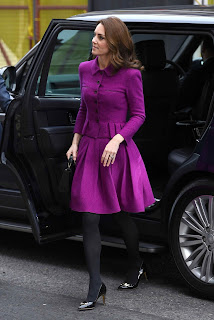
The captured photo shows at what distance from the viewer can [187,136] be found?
6.79 meters

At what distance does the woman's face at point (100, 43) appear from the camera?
518cm

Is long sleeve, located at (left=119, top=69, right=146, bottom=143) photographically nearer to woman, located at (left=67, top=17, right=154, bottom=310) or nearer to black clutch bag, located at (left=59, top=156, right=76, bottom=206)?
woman, located at (left=67, top=17, right=154, bottom=310)

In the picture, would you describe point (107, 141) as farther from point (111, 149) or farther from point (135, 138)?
point (135, 138)

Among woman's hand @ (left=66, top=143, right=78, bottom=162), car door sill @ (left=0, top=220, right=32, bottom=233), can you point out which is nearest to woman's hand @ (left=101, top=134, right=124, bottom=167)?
woman's hand @ (left=66, top=143, right=78, bottom=162)

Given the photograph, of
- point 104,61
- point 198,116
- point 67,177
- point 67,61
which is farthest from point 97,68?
point 198,116

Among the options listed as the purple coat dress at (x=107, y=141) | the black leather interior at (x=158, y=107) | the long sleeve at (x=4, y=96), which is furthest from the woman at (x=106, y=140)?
the black leather interior at (x=158, y=107)

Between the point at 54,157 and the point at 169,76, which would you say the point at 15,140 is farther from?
the point at 169,76

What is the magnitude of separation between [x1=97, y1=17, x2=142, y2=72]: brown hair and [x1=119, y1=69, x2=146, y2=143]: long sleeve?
0.25 ft

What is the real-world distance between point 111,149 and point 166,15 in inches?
45.8

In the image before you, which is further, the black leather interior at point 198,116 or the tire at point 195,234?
the black leather interior at point 198,116

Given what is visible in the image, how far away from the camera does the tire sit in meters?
5.39

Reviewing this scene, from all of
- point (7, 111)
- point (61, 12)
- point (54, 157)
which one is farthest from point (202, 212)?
point (61, 12)

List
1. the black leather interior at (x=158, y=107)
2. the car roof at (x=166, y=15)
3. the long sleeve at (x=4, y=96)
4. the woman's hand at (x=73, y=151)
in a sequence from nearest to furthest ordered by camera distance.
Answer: the woman's hand at (x=73, y=151) < the car roof at (x=166, y=15) < the long sleeve at (x=4, y=96) < the black leather interior at (x=158, y=107)

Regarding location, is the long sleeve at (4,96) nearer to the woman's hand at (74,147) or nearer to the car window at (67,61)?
the car window at (67,61)
